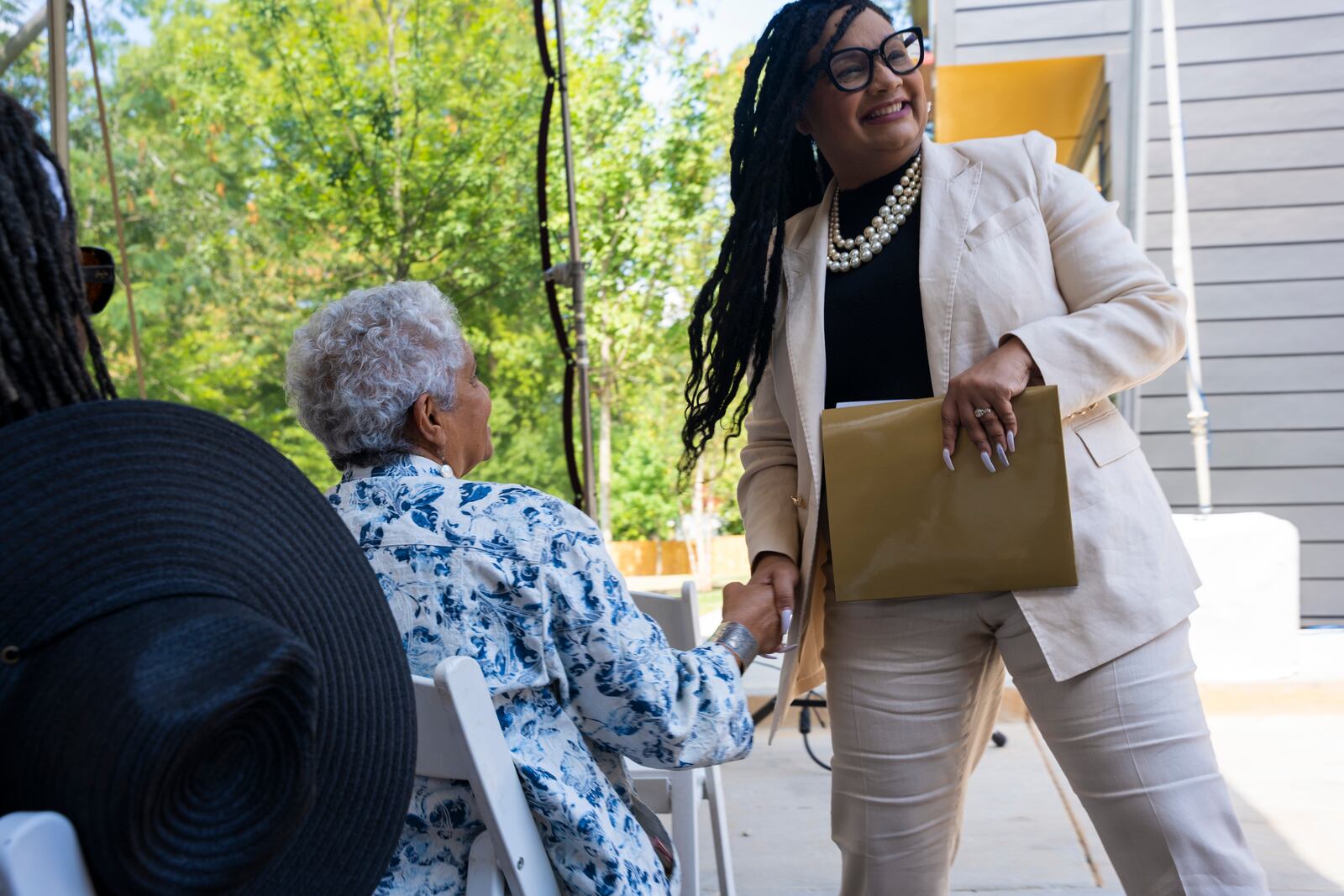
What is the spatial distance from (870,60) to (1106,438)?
1.90 feet

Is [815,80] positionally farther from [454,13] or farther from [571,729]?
[454,13]

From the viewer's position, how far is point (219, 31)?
11531mm

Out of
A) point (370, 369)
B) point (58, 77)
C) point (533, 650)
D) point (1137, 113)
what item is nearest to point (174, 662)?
point (533, 650)

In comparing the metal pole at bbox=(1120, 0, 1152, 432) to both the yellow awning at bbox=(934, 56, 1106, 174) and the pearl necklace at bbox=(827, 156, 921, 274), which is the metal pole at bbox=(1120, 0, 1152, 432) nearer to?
the yellow awning at bbox=(934, 56, 1106, 174)

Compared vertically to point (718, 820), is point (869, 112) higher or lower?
higher

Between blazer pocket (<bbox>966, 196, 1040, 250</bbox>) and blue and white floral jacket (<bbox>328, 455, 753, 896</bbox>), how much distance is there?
623 millimetres

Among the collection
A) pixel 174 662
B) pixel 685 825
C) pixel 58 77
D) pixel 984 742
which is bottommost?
pixel 685 825

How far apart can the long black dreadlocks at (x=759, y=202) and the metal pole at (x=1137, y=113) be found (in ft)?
8.97

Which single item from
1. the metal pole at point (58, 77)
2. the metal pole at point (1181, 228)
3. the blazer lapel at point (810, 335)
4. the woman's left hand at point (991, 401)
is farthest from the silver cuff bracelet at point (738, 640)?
the metal pole at point (1181, 228)

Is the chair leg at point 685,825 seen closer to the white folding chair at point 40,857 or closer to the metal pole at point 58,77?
the white folding chair at point 40,857

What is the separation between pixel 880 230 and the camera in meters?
1.64

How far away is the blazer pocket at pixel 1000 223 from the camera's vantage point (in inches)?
60.7

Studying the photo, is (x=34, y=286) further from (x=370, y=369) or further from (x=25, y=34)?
(x=25, y=34)

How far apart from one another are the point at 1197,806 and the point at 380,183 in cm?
1079
